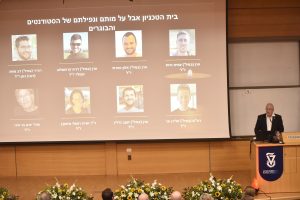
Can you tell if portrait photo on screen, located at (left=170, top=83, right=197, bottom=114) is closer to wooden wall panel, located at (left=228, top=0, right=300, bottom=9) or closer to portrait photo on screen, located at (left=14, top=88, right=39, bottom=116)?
wooden wall panel, located at (left=228, top=0, right=300, bottom=9)

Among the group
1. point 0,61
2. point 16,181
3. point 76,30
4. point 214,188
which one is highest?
point 76,30

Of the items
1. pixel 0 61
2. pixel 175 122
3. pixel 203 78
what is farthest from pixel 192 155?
pixel 0 61

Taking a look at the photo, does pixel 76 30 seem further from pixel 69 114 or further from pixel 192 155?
pixel 192 155

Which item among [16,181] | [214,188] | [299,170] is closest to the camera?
[214,188]

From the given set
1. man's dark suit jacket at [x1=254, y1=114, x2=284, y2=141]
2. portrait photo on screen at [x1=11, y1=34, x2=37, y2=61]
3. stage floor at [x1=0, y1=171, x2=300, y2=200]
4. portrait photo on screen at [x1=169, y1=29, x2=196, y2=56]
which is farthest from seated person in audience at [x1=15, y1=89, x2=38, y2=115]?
man's dark suit jacket at [x1=254, y1=114, x2=284, y2=141]

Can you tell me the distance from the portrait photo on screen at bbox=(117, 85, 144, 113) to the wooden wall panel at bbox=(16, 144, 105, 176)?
2.79 ft

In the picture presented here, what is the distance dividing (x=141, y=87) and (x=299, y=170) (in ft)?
10.2

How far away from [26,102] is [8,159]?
115 centimetres

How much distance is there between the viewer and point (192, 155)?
793cm

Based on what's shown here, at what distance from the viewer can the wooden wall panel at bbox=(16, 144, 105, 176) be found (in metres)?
7.97

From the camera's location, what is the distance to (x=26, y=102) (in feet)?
25.9

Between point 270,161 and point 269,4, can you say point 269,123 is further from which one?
point 269,4

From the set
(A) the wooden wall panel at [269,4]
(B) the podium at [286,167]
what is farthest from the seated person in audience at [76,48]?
(B) the podium at [286,167]

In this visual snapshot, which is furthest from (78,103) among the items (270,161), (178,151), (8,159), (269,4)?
(269,4)
